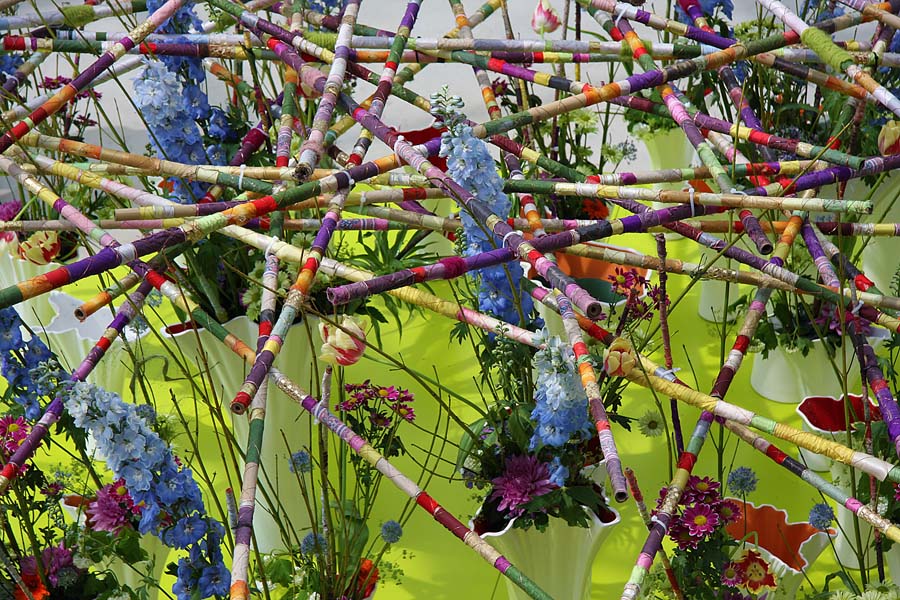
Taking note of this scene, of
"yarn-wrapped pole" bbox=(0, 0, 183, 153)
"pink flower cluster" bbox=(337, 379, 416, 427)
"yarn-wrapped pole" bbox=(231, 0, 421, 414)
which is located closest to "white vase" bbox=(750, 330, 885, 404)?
"pink flower cluster" bbox=(337, 379, 416, 427)

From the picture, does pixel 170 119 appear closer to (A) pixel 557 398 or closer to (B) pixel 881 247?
(A) pixel 557 398

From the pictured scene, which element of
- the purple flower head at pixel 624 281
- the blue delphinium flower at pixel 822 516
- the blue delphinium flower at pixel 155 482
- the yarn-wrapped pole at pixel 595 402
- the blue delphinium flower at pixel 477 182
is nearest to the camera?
the yarn-wrapped pole at pixel 595 402

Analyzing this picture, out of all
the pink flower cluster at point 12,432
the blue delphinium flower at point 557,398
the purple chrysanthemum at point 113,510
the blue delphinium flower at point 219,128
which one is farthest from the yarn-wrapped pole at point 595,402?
the blue delphinium flower at point 219,128

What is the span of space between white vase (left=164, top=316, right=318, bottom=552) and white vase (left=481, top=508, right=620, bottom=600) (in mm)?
317

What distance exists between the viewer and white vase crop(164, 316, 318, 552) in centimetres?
138

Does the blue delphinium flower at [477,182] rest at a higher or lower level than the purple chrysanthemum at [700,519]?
higher

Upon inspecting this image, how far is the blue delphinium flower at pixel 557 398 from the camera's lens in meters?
1.01

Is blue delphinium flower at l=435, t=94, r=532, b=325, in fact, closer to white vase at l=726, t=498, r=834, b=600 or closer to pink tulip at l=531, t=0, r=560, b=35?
white vase at l=726, t=498, r=834, b=600

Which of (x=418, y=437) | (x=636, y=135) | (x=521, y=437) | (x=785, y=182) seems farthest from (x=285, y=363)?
(x=636, y=135)

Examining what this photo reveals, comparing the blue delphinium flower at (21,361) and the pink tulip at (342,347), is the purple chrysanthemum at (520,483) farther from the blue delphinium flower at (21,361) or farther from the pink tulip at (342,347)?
the blue delphinium flower at (21,361)

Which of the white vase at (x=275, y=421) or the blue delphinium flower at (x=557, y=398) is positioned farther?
the white vase at (x=275, y=421)

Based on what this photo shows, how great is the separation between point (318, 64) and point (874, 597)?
97cm

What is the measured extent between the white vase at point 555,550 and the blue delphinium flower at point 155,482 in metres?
0.29

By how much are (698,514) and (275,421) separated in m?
0.57
